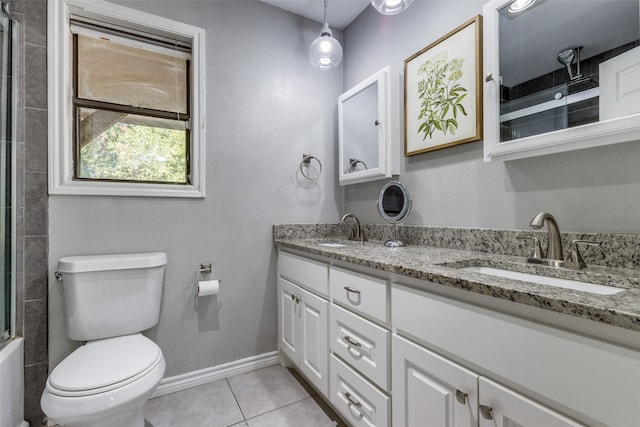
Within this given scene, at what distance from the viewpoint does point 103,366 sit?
115 centimetres

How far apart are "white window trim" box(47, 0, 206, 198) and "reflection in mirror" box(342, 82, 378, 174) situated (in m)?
0.98

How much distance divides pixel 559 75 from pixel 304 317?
1555 millimetres

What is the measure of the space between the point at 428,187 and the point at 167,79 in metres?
1.71

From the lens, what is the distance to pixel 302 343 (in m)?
1.65

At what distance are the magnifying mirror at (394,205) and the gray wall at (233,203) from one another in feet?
1.95

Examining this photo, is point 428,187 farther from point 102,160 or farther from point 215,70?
point 102,160

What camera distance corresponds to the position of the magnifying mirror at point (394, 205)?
5.29 ft

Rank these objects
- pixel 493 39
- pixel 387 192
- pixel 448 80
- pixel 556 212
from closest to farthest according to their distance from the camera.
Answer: pixel 556 212
pixel 493 39
pixel 448 80
pixel 387 192

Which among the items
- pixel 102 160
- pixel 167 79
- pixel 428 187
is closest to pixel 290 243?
pixel 428 187

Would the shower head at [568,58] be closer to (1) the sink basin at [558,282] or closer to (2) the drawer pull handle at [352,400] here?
(1) the sink basin at [558,282]

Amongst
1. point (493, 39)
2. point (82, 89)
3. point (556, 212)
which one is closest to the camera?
point (556, 212)

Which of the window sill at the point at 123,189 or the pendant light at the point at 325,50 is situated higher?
the pendant light at the point at 325,50

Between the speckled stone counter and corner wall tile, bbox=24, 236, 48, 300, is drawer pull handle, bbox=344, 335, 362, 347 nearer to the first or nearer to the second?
the speckled stone counter

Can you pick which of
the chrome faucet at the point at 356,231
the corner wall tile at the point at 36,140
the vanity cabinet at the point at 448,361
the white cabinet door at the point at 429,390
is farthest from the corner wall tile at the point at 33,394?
the chrome faucet at the point at 356,231
